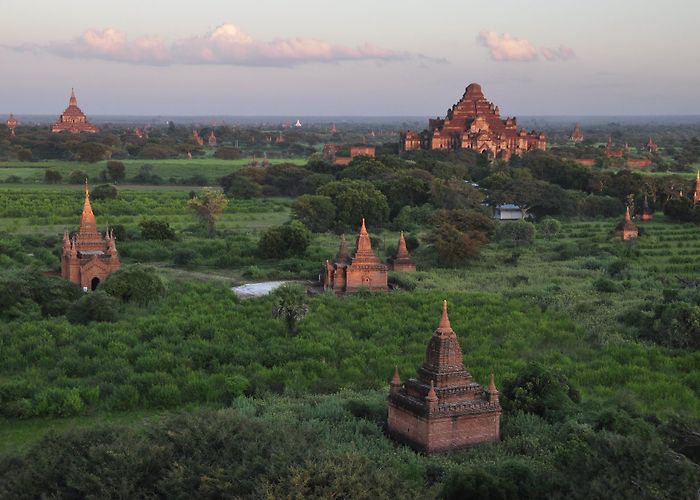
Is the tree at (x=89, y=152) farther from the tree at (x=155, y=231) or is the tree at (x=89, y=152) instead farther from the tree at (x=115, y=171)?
the tree at (x=155, y=231)

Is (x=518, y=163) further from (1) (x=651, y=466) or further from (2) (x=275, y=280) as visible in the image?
(1) (x=651, y=466)

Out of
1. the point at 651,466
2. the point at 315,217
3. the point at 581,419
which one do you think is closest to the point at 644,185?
the point at 315,217

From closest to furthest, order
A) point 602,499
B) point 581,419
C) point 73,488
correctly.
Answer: point 602,499 → point 73,488 → point 581,419

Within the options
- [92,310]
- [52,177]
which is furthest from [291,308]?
[52,177]

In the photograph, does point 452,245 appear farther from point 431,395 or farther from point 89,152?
point 89,152

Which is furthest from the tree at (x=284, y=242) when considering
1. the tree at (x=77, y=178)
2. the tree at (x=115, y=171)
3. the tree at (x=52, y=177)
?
the tree at (x=115, y=171)

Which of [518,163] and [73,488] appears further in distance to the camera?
[518,163]

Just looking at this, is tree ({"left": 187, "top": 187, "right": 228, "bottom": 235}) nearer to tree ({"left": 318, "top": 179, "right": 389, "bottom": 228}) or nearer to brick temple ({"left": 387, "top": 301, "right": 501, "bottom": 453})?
tree ({"left": 318, "top": 179, "right": 389, "bottom": 228})
